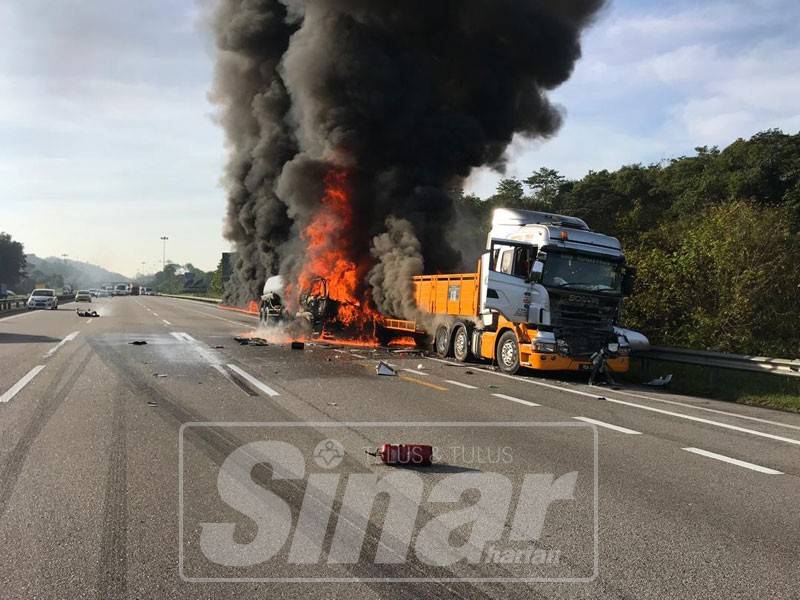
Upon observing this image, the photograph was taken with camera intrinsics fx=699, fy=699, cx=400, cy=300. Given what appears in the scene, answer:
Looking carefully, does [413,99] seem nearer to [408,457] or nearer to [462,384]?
[462,384]

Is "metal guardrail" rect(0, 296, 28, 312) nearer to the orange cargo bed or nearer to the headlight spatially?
the orange cargo bed

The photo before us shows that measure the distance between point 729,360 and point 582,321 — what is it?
9.04 feet

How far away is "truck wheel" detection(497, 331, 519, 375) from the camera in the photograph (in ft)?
46.3

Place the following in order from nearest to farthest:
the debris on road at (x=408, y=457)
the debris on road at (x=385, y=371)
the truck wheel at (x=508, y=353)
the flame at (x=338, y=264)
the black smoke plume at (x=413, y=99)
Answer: the debris on road at (x=408, y=457) → the debris on road at (x=385, y=371) → the truck wheel at (x=508, y=353) → the flame at (x=338, y=264) → the black smoke plume at (x=413, y=99)

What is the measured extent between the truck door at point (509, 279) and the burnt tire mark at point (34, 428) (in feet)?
26.5

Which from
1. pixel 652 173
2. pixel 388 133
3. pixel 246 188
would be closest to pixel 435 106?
pixel 388 133

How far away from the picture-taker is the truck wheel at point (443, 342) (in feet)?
56.1

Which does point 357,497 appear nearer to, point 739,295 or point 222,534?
point 222,534

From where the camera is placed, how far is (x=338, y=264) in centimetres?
2538

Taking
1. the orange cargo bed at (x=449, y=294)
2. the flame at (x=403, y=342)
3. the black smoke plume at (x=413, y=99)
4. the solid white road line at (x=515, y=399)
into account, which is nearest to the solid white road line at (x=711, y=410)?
the solid white road line at (x=515, y=399)

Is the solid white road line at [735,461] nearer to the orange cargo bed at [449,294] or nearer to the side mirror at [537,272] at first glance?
the side mirror at [537,272]

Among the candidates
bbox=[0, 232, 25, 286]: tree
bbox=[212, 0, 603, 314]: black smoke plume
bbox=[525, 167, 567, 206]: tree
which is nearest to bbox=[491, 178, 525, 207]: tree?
bbox=[525, 167, 567, 206]: tree

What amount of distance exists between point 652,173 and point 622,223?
34.7 metres

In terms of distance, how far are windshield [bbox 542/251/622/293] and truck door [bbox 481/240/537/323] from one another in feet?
1.36
